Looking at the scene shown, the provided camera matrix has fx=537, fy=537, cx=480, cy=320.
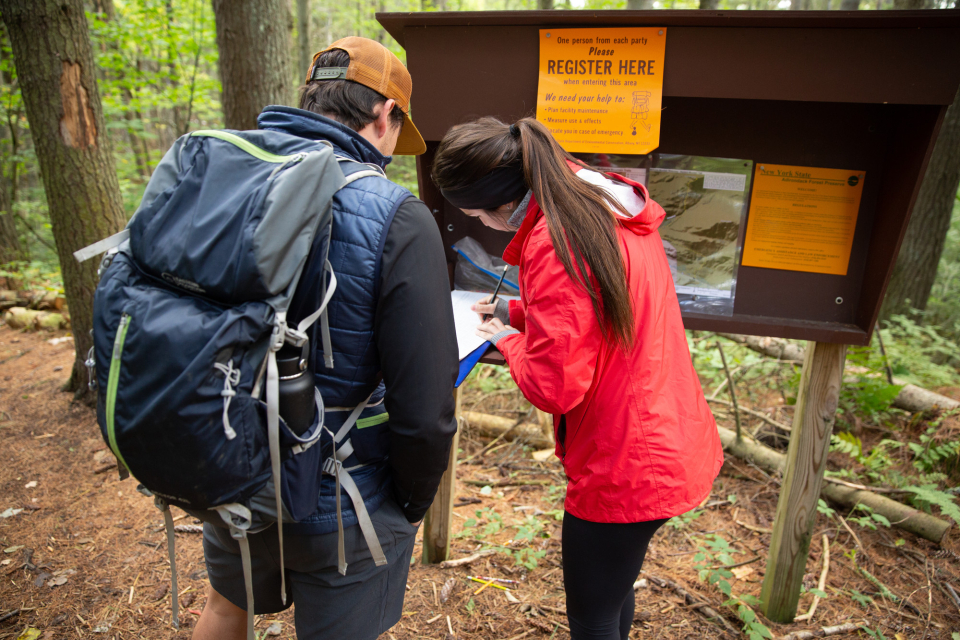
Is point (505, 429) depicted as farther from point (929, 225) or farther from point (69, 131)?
point (929, 225)

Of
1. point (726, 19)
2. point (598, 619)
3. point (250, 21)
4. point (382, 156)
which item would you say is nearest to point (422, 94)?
point (382, 156)

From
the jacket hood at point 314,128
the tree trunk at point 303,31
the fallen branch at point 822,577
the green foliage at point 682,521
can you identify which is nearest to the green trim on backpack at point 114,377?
the jacket hood at point 314,128

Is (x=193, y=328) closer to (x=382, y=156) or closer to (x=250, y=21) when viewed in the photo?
(x=382, y=156)

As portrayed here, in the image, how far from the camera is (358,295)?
119cm

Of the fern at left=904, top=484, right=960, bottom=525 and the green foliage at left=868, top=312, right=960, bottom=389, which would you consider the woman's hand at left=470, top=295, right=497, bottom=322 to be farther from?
the green foliage at left=868, top=312, right=960, bottom=389

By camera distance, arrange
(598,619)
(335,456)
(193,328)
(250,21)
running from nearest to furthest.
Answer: (193,328), (335,456), (598,619), (250,21)

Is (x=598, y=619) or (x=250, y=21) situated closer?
(x=598, y=619)

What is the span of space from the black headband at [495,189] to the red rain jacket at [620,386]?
87 millimetres

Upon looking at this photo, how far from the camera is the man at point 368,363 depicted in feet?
3.90

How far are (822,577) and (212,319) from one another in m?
Answer: 3.20

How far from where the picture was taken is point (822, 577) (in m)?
2.80

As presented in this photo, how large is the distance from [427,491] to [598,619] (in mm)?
738

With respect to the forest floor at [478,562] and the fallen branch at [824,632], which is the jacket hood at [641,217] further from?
the fallen branch at [824,632]

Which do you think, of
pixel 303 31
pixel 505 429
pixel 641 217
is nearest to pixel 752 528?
pixel 505 429
